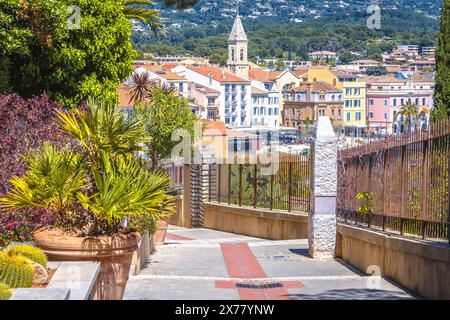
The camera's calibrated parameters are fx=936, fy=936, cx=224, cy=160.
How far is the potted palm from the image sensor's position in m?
10.5

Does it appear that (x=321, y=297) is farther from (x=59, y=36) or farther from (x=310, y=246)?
(x=59, y=36)

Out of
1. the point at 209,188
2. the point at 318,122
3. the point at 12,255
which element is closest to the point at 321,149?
the point at 318,122

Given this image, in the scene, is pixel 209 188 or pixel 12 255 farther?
pixel 209 188

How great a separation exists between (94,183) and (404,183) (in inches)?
191

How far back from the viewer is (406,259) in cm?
1244

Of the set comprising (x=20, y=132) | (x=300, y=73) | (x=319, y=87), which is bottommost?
(x=20, y=132)

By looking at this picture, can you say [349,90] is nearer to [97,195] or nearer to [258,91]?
[258,91]

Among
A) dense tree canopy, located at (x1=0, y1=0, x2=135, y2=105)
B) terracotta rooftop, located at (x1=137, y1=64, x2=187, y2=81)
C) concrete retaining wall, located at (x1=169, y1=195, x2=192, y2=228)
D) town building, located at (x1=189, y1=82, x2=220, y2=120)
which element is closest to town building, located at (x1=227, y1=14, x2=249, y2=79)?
town building, located at (x1=189, y1=82, x2=220, y2=120)

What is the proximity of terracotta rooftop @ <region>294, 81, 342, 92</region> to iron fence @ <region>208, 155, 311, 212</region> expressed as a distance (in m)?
136

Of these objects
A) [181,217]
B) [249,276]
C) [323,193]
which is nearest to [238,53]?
[181,217]

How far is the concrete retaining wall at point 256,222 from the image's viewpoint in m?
23.7
